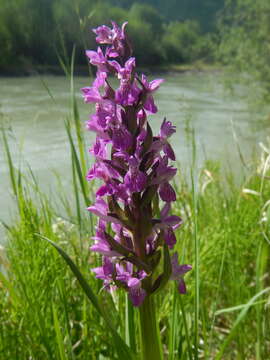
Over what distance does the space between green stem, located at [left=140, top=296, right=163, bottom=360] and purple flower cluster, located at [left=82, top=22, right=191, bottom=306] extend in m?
0.04

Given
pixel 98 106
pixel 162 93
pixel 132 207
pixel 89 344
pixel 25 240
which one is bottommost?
pixel 162 93

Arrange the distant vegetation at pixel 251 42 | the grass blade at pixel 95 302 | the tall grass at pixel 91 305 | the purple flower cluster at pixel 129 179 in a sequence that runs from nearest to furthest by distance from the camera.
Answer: the grass blade at pixel 95 302, the purple flower cluster at pixel 129 179, the tall grass at pixel 91 305, the distant vegetation at pixel 251 42

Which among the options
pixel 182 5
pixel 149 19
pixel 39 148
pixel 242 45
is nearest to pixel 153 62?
pixel 149 19

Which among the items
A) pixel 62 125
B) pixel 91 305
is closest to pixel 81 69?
pixel 62 125

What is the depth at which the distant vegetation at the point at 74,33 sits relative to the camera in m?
4.46

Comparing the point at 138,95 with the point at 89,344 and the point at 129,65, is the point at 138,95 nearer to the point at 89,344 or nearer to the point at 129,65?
the point at 129,65

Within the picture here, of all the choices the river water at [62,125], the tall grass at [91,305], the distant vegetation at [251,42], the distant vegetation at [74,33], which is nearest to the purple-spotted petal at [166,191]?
the tall grass at [91,305]

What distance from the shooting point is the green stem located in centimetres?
107

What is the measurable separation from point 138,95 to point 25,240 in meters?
1.01

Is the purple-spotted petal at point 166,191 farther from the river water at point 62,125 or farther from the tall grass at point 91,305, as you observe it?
the river water at point 62,125

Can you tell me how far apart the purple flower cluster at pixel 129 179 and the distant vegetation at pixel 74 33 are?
29.9 inches

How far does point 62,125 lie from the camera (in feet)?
44.0

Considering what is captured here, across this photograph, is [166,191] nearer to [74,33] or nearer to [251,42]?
[74,33]

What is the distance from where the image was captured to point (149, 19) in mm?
54781
